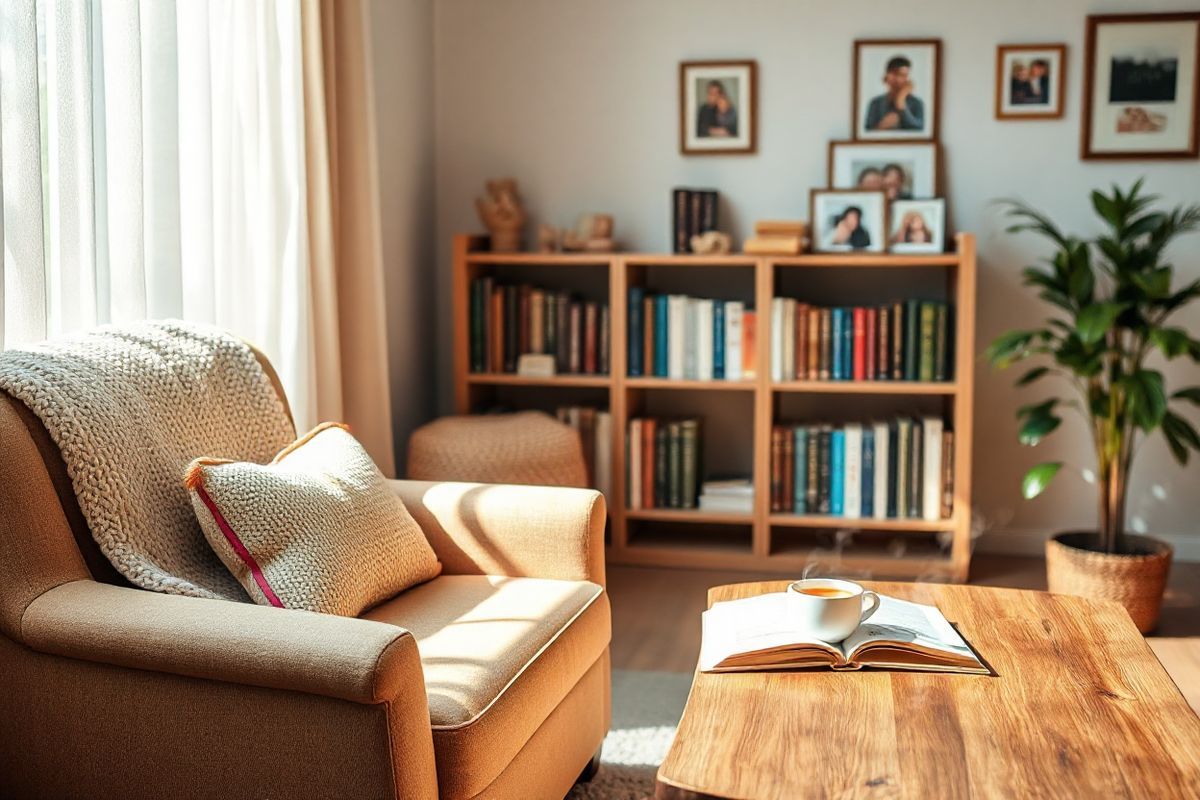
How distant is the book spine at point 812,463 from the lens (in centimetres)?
383

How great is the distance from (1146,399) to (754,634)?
182 centimetres

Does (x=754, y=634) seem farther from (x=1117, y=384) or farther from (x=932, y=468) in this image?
(x=932, y=468)

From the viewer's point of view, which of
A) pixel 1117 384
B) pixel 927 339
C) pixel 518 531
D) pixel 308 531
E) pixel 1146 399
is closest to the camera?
pixel 308 531

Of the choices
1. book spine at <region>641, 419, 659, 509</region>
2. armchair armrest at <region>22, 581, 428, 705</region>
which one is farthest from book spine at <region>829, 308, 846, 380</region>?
armchair armrest at <region>22, 581, 428, 705</region>

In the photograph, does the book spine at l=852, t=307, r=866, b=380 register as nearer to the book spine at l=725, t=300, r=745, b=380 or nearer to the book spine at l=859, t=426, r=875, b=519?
the book spine at l=859, t=426, r=875, b=519

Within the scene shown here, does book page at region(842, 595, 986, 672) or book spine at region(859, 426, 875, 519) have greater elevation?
book page at region(842, 595, 986, 672)

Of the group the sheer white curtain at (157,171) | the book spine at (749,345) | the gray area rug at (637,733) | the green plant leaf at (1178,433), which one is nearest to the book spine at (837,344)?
the book spine at (749,345)

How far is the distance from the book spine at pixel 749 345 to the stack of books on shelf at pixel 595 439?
1.52 feet

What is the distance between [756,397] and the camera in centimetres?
384

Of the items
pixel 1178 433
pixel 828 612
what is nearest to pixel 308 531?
pixel 828 612

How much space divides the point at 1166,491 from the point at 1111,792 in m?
2.88

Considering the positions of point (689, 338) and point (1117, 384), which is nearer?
point (1117, 384)

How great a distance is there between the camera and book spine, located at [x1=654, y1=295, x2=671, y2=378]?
3900 millimetres

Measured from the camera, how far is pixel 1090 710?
160cm
